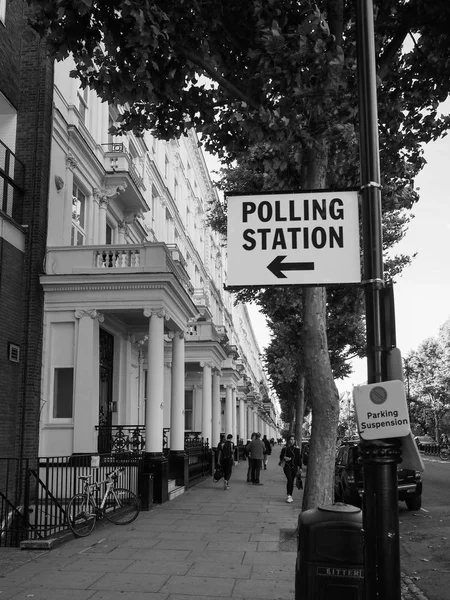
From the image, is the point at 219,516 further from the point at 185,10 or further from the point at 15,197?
the point at 185,10

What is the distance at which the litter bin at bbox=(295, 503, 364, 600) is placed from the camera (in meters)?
4.40

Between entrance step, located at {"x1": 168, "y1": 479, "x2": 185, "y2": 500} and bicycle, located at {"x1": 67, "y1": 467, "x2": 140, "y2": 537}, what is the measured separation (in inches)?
163

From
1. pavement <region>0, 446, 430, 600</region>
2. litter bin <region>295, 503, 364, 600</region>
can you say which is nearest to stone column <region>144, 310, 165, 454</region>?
pavement <region>0, 446, 430, 600</region>

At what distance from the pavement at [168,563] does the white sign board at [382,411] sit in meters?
4.36

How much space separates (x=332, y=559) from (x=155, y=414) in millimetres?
12085

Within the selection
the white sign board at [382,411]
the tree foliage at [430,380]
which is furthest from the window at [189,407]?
the white sign board at [382,411]

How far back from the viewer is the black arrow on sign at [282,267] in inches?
181

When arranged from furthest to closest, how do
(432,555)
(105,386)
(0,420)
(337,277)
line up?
(105,386) → (0,420) → (432,555) → (337,277)

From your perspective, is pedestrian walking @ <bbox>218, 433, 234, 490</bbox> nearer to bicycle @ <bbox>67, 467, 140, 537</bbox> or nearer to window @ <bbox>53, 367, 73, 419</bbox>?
window @ <bbox>53, 367, 73, 419</bbox>

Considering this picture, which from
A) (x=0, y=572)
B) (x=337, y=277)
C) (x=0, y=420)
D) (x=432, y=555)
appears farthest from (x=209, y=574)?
(x=0, y=420)

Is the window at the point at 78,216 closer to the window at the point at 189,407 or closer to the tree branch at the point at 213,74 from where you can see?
the tree branch at the point at 213,74

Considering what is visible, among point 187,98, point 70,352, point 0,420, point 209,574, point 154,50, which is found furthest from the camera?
point 70,352

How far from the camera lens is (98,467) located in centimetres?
1367

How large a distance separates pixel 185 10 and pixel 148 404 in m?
10.3
